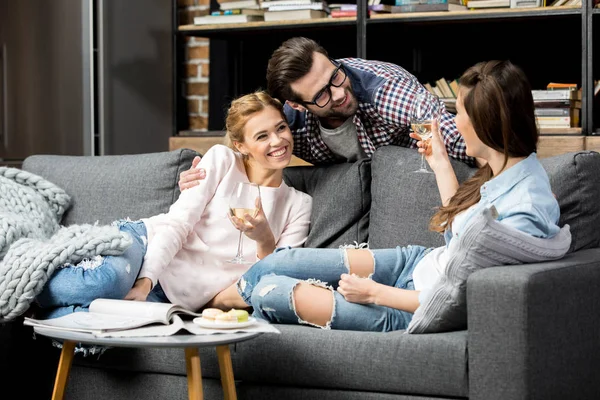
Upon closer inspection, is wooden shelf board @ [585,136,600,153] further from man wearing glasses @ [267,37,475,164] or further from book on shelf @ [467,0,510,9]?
man wearing glasses @ [267,37,475,164]

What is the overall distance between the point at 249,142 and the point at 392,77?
0.49 meters

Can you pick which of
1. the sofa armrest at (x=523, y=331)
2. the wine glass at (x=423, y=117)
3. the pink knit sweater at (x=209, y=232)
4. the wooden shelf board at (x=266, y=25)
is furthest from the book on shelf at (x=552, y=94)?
the sofa armrest at (x=523, y=331)

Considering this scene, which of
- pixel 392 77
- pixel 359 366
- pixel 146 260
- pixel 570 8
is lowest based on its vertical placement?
pixel 359 366

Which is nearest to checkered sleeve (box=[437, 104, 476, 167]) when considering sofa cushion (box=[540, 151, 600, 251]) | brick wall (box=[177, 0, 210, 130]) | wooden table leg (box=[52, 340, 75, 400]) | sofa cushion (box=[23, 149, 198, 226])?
sofa cushion (box=[540, 151, 600, 251])

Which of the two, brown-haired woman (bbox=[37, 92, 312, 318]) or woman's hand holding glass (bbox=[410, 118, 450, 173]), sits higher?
woman's hand holding glass (bbox=[410, 118, 450, 173])

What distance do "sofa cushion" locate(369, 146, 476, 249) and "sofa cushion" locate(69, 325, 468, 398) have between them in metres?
0.49

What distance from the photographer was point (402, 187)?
266cm

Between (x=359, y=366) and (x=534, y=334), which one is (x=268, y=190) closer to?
(x=359, y=366)

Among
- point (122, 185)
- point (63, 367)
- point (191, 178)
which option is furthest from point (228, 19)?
point (63, 367)

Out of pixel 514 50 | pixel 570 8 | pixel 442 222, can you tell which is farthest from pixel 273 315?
pixel 514 50

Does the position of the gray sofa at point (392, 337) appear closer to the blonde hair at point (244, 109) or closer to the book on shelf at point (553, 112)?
the blonde hair at point (244, 109)

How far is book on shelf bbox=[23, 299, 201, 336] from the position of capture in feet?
6.25

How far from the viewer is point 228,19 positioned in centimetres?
421

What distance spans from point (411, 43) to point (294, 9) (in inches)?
23.5
